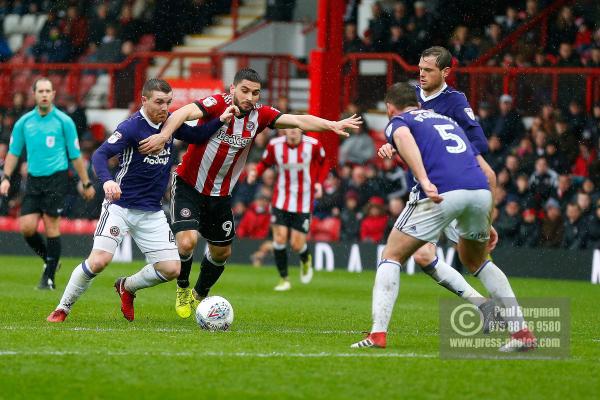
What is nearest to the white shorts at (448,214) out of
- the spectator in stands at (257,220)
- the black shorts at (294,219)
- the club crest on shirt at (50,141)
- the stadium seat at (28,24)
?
the club crest on shirt at (50,141)

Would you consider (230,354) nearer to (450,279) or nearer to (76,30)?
(450,279)

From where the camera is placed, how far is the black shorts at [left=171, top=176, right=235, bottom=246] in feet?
35.2

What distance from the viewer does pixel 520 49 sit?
2123 centimetres

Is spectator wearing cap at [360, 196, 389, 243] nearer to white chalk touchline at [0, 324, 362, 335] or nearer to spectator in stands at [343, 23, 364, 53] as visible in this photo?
spectator in stands at [343, 23, 364, 53]

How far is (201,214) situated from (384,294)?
122 inches

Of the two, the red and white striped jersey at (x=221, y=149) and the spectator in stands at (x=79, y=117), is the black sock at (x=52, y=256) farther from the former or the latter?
the spectator in stands at (x=79, y=117)

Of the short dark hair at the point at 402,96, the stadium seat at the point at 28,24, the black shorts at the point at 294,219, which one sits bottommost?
the black shorts at the point at 294,219

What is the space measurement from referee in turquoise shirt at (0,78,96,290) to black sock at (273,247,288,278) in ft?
10.2

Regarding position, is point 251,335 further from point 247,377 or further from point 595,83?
point 595,83

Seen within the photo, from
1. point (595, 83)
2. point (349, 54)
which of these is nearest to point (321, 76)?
point (349, 54)

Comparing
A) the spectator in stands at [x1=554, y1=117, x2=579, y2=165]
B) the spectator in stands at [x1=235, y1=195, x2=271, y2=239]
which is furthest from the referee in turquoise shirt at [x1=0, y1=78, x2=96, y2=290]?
the spectator in stands at [x1=554, y1=117, x2=579, y2=165]

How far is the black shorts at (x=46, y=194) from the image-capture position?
46.2 feet

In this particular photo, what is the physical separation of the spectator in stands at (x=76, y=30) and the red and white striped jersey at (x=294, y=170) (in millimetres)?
12359

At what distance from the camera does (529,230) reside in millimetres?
18781
